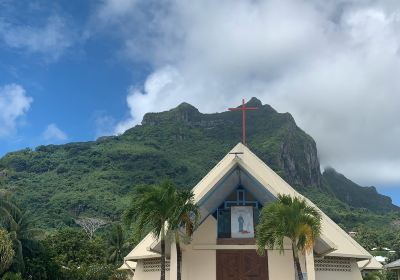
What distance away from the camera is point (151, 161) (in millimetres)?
152625

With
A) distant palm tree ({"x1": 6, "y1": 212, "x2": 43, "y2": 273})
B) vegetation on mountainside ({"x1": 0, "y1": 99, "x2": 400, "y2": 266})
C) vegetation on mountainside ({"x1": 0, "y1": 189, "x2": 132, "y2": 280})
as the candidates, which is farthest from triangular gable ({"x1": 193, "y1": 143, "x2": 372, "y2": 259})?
vegetation on mountainside ({"x1": 0, "y1": 99, "x2": 400, "y2": 266})

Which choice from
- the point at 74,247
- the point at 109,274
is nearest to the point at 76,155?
the point at 74,247

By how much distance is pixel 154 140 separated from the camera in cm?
17462

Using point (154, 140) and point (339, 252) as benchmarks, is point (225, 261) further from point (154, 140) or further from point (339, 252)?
point (154, 140)

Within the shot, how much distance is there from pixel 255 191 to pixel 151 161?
13131cm

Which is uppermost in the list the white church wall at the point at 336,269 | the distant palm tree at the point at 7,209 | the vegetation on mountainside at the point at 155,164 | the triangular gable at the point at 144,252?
the vegetation on mountainside at the point at 155,164

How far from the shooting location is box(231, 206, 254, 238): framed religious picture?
74.0ft

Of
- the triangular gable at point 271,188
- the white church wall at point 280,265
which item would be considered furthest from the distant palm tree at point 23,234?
the white church wall at point 280,265

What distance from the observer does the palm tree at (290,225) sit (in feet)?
55.7

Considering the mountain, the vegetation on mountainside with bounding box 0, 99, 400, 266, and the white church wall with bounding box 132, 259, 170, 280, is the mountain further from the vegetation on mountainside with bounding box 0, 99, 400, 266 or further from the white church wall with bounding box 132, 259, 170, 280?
the white church wall with bounding box 132, 259, 170, 280

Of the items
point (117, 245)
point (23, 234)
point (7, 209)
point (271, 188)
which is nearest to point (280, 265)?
point (271, 188)

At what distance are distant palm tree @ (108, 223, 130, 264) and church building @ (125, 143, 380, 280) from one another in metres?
31.8

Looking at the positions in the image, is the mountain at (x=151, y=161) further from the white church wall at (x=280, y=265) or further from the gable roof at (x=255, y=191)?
the white church wall at (x=280, y=265)

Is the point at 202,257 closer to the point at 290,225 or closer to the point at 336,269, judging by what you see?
the point at 336,269
